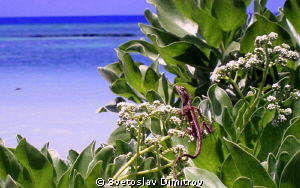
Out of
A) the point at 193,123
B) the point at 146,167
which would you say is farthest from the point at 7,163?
the point at 193,123

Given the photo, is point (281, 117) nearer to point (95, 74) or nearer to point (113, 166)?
point (113, 166)

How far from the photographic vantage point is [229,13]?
1652 mm

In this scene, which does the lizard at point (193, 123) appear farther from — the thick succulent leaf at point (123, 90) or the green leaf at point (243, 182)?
the thick succulent leaf at point (123, 90)

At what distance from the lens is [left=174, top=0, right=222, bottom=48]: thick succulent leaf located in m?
1.59

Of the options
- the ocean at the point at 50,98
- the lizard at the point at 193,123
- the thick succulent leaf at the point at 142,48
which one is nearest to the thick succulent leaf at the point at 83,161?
the lizard at the point at 193,123

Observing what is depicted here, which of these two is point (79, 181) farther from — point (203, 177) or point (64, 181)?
point (203, 177)

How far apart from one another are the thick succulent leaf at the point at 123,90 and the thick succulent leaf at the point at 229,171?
0.79 metres

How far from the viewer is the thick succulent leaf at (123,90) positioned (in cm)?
174

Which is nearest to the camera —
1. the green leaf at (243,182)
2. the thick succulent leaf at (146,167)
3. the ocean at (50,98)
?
the green leaf at (243,182)

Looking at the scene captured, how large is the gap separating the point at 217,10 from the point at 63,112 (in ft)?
28.1

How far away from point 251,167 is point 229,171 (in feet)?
0.24

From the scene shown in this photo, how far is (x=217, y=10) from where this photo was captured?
1.65m

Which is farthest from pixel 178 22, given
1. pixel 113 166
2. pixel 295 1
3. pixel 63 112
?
pixel 63 112

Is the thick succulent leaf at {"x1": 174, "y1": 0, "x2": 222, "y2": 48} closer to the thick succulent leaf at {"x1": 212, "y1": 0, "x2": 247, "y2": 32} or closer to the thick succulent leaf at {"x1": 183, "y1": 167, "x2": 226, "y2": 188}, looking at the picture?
the thick succulent leaf at {"x1": 212, "y1": 0, "x2": 247, "y2": 32}
